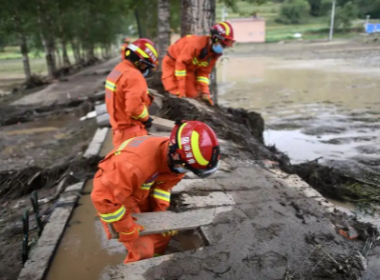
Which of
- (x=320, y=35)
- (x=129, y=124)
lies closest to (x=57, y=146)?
(x=129, y=124)

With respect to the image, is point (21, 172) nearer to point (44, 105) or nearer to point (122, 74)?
point (122, 74)

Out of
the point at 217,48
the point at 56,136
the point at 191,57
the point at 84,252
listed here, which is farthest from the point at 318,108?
the point at 84,252

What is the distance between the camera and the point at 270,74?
1698 centimetres

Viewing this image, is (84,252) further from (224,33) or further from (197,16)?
(197,16)

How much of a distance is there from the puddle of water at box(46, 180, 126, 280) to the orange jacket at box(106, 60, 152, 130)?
118 centimetres

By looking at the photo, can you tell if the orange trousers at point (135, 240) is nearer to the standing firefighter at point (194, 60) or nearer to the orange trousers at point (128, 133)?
the orange trousers at point (128, 133)

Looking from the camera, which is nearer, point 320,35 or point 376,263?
point 376,263

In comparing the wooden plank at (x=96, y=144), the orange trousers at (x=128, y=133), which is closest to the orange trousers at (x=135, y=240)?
the orange trousers at (x=128, y=133)

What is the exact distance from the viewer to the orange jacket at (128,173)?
2.54m

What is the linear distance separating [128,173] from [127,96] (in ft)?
5.70

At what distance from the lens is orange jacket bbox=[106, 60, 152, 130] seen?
4.08 m

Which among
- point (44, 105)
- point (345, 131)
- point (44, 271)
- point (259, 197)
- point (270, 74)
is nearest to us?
point (44, 271)

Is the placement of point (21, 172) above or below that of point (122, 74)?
below

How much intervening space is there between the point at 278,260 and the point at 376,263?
0.80 m
